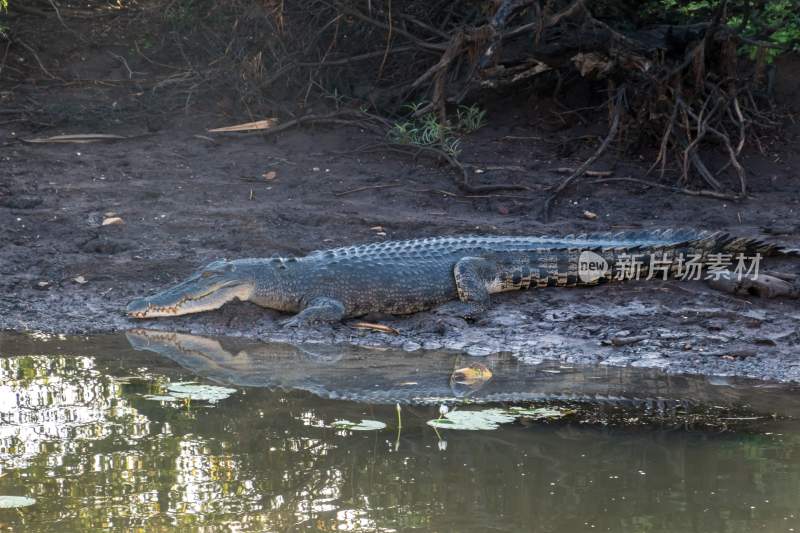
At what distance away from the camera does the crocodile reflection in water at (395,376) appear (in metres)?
4.38

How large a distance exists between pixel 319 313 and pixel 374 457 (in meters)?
2.49

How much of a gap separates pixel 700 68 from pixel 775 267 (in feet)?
8.87

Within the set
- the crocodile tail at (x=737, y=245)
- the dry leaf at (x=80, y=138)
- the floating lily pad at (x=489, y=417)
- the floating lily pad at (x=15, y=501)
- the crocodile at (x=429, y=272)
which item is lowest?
the floating lily pad at (x=15, y=501)

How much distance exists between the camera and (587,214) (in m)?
7.85

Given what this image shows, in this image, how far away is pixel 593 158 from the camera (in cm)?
823

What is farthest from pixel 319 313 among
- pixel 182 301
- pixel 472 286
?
pixel 472 286

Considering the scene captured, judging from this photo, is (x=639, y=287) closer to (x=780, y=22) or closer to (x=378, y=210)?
(x=378, y=210)

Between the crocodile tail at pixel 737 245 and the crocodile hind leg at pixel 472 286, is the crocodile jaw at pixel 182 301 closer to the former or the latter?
the crocodile hind leg at pixel 472 286

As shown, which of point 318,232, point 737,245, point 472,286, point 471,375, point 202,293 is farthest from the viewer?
point 318,232

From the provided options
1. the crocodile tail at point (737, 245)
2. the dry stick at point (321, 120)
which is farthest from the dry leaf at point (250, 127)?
the crocodile tail at point (737, 245)

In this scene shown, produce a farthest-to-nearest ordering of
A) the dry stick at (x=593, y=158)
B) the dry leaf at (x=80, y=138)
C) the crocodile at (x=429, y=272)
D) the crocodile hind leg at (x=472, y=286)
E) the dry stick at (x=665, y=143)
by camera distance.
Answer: the dry leaf at (x=80, y=138) < the dry stick at (x=665, y=143) < the dry stick at (x=593, y=158) < the crocodile hind leg at (x=472, y=286) < the crocodile at (x=429, y=272)

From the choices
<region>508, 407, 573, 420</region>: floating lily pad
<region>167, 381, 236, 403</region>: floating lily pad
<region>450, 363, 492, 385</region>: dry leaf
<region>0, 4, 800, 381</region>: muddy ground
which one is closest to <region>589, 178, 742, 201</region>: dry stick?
<region>0, 4, 800, 381</region>: muddy ground

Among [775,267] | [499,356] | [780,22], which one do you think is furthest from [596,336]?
[780,22]

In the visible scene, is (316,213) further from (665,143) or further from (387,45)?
(665,143)
